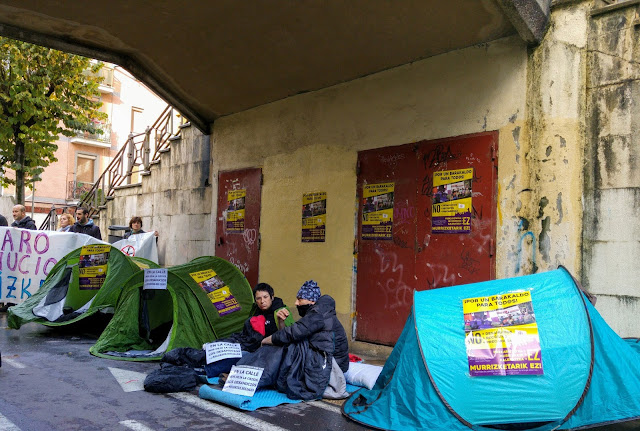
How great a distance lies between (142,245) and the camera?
465 inches

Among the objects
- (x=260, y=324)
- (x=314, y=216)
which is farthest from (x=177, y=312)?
(x=314, y=216)

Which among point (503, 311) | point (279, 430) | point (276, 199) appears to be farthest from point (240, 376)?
point (276, 199)

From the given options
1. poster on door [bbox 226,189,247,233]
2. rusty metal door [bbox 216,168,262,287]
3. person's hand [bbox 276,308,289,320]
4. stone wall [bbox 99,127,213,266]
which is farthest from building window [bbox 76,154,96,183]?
person's hand [bbox 276,308,289,320]

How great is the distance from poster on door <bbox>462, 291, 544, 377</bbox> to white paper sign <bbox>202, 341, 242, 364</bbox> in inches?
98.3

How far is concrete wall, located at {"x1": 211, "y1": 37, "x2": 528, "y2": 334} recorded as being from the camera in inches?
249

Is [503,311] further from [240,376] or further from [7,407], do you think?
[7,407]

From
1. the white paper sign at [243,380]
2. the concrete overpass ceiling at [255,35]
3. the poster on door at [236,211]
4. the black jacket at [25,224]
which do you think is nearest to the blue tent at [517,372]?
the white paper sign at [243,380]

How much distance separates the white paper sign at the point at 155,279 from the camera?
706cm

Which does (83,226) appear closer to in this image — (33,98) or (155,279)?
(33,98)

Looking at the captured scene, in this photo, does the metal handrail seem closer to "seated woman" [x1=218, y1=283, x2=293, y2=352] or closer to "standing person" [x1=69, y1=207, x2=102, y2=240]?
"standing person" [x1=69, y1=207, x2=102, y2=240]

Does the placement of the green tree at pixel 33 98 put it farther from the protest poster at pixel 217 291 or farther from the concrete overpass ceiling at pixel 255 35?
the protest poster at pixel 217 291

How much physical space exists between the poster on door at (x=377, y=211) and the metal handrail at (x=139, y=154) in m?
5.88

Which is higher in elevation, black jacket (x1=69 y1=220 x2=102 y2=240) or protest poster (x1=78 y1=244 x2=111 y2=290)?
black jacket (x1=69 y1=220 x2=102 y2=240)

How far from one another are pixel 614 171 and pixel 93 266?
7.20 metres
